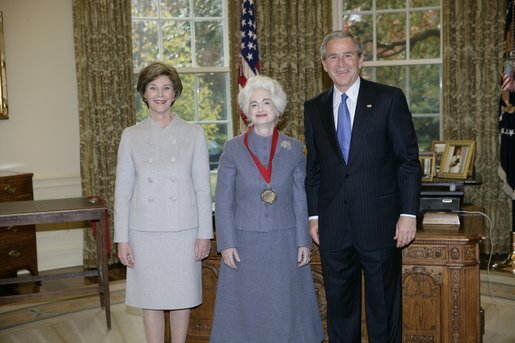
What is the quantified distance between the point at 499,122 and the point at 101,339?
13.5ft

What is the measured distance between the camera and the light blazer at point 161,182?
292 cm

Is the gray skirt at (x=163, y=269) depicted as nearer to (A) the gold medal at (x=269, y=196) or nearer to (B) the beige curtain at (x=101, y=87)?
(A) the gold medal at (x=269, y=196)

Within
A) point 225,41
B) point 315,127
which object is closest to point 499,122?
point 225,41

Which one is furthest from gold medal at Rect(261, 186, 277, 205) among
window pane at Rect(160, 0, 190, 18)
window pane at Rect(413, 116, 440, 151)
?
window pane at Rect(160, 0, 190, 18)

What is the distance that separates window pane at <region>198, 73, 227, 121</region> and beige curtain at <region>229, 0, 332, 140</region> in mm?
291

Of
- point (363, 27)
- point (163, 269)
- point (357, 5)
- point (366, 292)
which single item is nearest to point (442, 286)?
point (366, 292)

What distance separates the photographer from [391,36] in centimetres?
640

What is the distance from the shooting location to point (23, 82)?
5.85m

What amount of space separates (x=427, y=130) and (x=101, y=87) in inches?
134

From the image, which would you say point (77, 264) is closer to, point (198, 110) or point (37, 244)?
point (37, 244)

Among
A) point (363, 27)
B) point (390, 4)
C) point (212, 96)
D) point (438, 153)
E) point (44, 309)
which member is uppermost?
point (390, 4)

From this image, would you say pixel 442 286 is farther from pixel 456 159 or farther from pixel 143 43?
pixel 143 43

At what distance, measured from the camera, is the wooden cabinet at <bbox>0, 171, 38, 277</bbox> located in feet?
17.1

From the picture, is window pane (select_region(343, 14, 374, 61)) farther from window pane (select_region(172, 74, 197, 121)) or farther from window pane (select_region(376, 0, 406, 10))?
window pane (select_region(172, 74, 197, 121))
